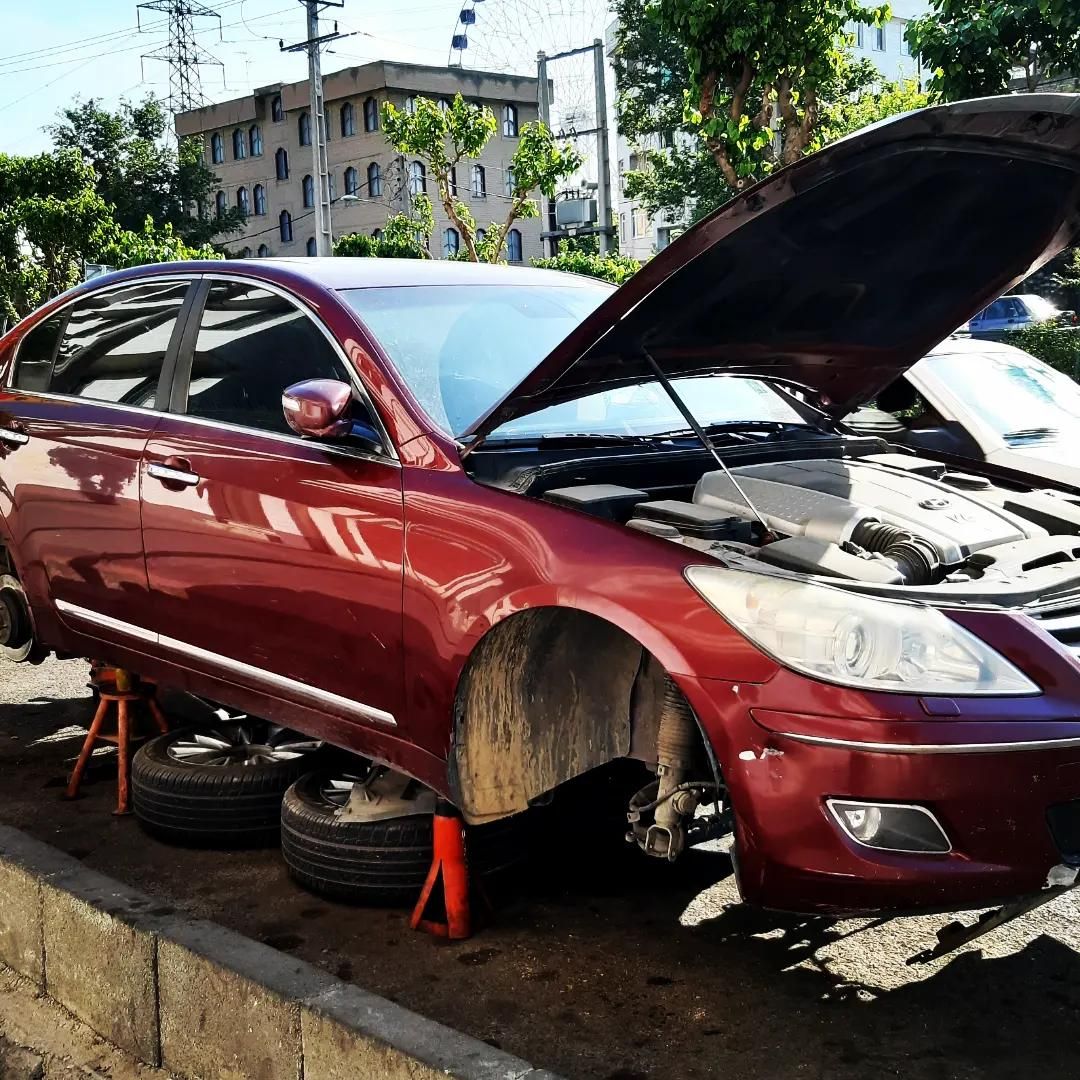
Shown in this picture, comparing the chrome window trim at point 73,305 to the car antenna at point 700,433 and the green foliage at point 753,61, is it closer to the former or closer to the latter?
the car antenna at point 700,433

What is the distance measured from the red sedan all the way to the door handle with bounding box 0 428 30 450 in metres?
0.11

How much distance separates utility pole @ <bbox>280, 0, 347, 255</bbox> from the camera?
1329 inches

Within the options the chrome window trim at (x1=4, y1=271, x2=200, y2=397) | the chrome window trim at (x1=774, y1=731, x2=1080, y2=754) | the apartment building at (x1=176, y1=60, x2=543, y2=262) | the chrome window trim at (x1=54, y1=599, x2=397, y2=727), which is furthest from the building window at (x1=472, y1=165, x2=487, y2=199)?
the chrome window trim at (x1=774, y1=731, x2=1080, y2=754)

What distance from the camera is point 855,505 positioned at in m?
3.43

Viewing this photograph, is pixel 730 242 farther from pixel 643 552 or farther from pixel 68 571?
pixel 68 571

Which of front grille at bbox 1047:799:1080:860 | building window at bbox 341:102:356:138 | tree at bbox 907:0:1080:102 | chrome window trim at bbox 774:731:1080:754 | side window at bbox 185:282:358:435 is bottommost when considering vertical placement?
front grille at bbox 1047:799:1080:860

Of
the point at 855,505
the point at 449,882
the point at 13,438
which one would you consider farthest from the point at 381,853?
the point at 13,438

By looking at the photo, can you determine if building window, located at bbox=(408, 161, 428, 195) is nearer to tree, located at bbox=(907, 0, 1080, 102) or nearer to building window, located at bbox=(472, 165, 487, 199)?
building window, located at bbox=(472, 165, 487, 199)

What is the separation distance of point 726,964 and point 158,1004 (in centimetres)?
144

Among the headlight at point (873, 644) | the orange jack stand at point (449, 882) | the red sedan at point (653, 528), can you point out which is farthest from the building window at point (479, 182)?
the headlight at point (873, 644)

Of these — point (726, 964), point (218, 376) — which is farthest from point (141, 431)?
point (726, 964)

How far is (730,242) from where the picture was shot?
10.3 ft

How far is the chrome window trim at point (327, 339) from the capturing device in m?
3.60

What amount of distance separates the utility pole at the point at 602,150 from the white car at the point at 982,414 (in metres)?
26.1
